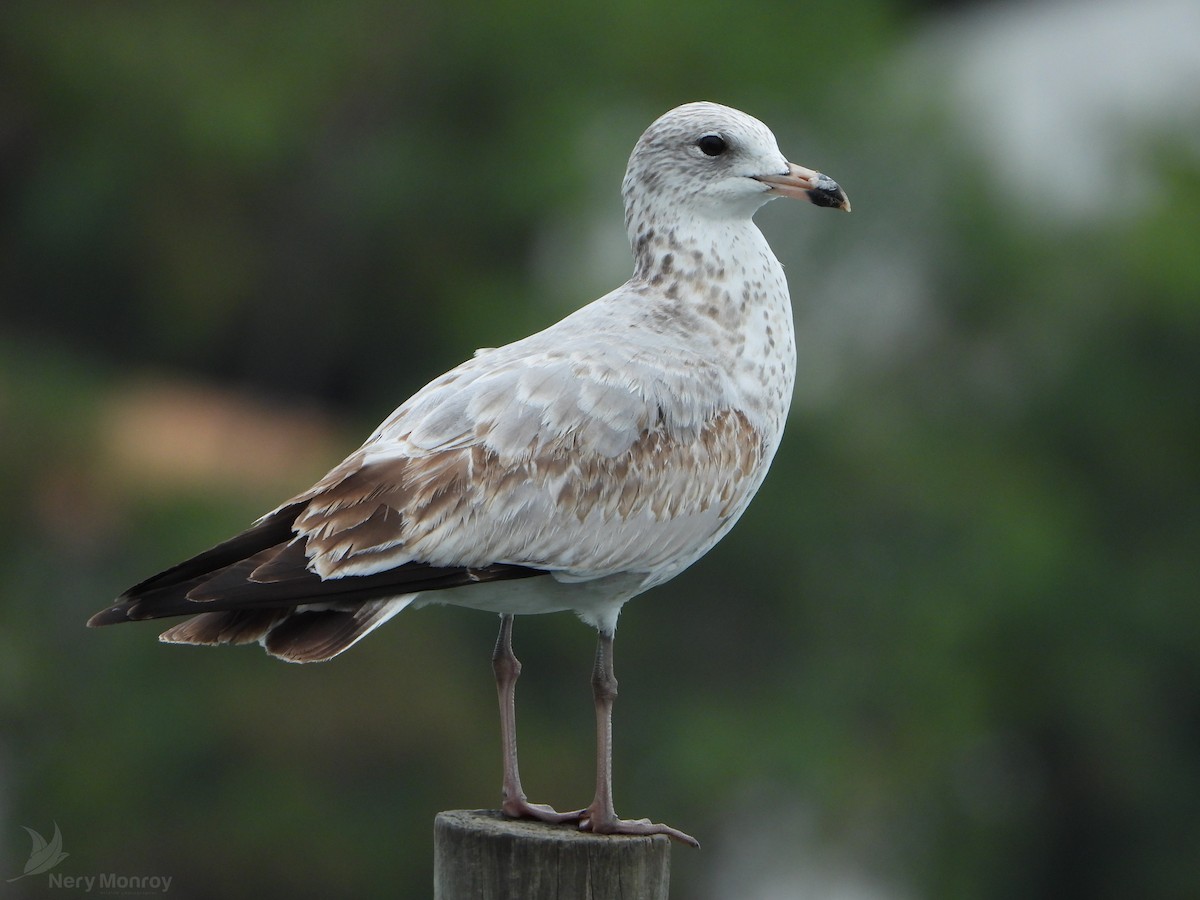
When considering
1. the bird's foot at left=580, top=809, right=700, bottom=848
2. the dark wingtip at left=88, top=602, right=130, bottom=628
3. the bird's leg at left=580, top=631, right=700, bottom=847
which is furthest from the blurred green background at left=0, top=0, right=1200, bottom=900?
the dark wingtip at left=88, top=602, right=130, bottom=628

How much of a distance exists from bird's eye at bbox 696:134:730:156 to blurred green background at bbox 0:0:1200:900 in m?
11.0

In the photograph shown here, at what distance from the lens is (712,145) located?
187 inches

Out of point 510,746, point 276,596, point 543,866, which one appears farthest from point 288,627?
point 543,866

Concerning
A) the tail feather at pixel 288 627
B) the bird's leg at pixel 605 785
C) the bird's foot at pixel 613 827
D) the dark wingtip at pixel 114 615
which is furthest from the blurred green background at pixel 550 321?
the dark wingtip at pixel 114 615

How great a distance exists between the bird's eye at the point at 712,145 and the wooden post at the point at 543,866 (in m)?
1.86

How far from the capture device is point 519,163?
20.9m

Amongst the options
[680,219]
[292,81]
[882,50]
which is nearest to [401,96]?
[292,81]

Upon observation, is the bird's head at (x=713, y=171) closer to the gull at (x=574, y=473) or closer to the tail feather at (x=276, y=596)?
the gull at (x=574, y=473)

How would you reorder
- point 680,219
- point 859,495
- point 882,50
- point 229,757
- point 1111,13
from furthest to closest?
point 1111,13
point 882,50
point 859,495
point 229,757
point 680,219

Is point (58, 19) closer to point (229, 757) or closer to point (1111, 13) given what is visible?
point (229, 757)

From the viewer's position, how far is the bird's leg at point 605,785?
4.20 metres

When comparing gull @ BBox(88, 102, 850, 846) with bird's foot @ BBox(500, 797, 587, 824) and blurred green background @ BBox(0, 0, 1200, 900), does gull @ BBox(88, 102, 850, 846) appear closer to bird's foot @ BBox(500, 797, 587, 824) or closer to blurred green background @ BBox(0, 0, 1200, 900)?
bird's foot @ BBox(500, 797, 587, 824)

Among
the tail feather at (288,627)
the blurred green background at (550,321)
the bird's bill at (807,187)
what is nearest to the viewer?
the tail feather at (288,627)

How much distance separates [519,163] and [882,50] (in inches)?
230
